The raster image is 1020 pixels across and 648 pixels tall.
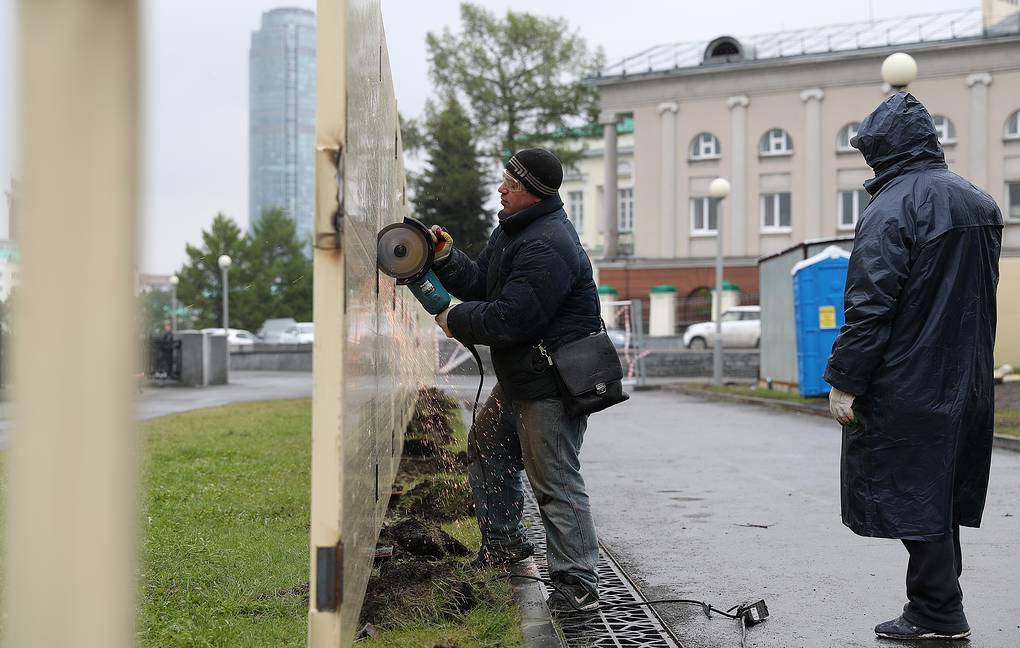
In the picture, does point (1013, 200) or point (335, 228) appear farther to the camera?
point (1013, 200)

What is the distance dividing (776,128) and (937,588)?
48437 millimetres

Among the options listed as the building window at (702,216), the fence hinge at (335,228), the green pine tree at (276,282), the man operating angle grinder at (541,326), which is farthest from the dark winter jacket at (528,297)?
the building window at (702,216)

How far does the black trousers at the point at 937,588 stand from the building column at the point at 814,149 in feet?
154

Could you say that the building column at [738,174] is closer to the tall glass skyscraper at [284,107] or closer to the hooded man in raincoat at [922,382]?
the hooded man in raincoat at [922,382]

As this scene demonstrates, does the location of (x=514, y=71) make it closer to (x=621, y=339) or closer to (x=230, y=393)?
(x=621, y=339)

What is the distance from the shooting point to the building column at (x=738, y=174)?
167 ft

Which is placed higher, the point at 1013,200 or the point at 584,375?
the point at 1013,200

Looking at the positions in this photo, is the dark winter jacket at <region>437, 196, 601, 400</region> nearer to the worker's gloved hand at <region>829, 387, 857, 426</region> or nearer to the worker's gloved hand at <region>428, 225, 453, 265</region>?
the worker's gloved hand at <region>428, 225, 453, 265</region>

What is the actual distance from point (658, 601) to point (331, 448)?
2.68 metres

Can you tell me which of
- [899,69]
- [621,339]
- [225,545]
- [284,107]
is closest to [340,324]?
[284,107]

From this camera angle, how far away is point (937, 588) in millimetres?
4465

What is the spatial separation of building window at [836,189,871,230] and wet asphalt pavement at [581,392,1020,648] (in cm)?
3897

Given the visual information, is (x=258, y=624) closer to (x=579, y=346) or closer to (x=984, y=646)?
(x=579, y=346)

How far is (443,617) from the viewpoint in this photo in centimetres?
449
